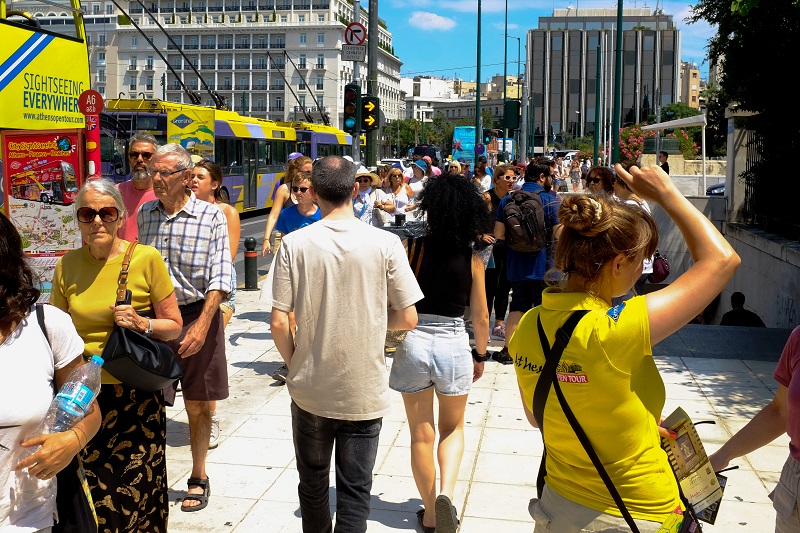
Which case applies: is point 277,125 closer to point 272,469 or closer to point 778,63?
point 778,63

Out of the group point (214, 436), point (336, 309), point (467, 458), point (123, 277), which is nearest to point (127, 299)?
point (123, 277)

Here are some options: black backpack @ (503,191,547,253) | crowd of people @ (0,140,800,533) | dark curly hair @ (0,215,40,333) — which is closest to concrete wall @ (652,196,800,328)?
black backpack @ (503,191,547,253)

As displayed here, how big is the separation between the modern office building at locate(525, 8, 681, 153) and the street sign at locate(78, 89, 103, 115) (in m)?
107

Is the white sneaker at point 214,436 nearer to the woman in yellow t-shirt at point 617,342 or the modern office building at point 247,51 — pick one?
the woman in yellow t-shirt at point 617,342

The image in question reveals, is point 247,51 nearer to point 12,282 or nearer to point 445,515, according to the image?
point 445,515

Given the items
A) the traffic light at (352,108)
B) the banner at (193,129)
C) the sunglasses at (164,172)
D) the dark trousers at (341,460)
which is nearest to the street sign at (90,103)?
the traffic light at (352,108)

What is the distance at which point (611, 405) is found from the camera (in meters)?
2.45

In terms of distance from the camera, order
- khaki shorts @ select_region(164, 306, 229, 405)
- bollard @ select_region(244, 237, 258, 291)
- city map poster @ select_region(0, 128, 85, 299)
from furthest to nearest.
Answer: bollard @ select_region(244, 237, 258, 291) < city map poster @ select_region(0, 128, 85, 299) < khaki shorts @ select_region(164, 306, 229, 405)

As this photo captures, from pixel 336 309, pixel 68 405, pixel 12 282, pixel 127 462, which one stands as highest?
pixel 12 282

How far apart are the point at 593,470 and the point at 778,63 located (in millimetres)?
11912

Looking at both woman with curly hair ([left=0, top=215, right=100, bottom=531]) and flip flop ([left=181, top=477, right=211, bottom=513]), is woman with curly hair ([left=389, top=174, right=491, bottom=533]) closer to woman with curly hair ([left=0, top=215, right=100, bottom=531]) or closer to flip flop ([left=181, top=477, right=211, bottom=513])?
flip flop ([left=181, top=477, right=211, bottom=513])

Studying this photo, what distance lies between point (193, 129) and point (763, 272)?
1676 cm

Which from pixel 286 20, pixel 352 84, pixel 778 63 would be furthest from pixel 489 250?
pixel 286 20

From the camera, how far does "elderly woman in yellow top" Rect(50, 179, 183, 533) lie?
3.71 m
